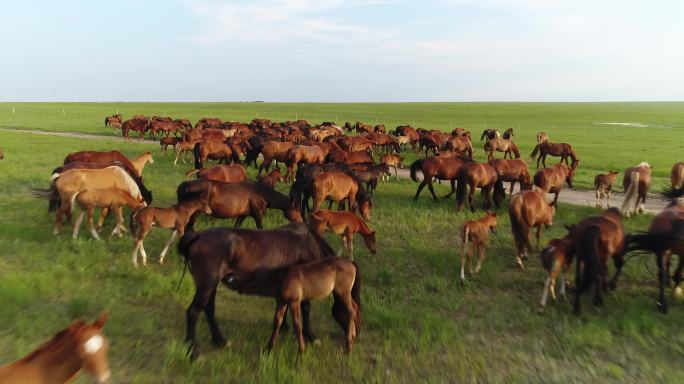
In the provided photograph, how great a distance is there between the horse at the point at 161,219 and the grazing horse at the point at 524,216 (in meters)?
6.00

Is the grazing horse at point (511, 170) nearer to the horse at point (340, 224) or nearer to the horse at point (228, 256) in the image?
the horse at point (340, 224)

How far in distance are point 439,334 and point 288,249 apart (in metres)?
2.20

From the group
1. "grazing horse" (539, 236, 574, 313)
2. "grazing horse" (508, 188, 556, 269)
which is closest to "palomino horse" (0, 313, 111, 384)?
"grazing horse" (539, 236, 574, 313)

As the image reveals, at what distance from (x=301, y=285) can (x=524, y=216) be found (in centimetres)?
542

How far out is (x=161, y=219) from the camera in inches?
307

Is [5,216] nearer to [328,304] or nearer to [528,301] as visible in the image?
[328,304]

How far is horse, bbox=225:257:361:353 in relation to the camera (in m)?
4.91

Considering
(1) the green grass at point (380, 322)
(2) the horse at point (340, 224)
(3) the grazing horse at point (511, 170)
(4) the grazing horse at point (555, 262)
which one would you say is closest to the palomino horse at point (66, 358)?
(1) the green grass at point (380, 322)

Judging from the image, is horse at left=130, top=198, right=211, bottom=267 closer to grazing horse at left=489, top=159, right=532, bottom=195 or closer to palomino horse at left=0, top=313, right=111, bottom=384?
palomino horse at left=0, top=313, right=111, bottom=384

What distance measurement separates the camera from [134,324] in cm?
543

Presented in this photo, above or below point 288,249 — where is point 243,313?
below

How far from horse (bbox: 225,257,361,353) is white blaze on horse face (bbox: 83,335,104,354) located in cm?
200

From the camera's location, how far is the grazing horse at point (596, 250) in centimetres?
633

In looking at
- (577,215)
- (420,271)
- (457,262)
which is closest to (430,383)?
(420,271)
